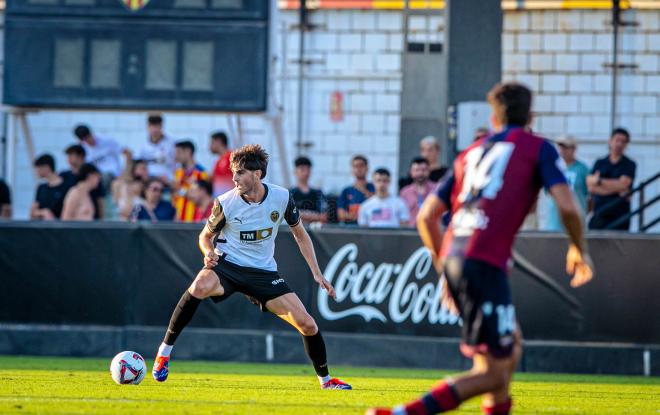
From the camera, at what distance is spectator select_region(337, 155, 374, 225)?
54.9 feet

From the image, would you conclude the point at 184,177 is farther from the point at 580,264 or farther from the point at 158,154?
the point at 580,264

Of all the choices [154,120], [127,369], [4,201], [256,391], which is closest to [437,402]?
[256,391]

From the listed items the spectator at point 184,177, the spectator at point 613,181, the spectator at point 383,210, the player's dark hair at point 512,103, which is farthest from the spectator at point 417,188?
the player's dark hair at point 512,103

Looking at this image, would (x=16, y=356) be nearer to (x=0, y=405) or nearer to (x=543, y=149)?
(x=0, y=405)

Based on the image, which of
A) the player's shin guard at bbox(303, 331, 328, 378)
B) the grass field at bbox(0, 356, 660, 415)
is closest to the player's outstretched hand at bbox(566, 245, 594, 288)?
the grass field at bbox(0, 356, 660, 415)

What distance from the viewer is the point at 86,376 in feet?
39.9

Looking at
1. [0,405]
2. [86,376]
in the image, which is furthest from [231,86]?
[0,405]

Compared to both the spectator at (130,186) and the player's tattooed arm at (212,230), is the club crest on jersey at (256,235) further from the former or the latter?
the spectator at (130,186)

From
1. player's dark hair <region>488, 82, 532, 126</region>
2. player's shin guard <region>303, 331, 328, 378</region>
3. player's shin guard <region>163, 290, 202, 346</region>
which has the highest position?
player's dark hair <region>488, 82, 532, 126</region>

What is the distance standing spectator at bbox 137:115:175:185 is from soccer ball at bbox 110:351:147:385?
304 inches

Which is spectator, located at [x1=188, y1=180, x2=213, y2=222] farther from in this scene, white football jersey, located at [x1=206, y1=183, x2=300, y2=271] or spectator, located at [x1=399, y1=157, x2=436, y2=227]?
white football jersey, located at [x1=206, y1=183, x2=300, y2=271]

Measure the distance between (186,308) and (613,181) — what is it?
25.4 feet

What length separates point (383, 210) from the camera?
16109 mm

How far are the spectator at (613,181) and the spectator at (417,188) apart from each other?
2.36 m
